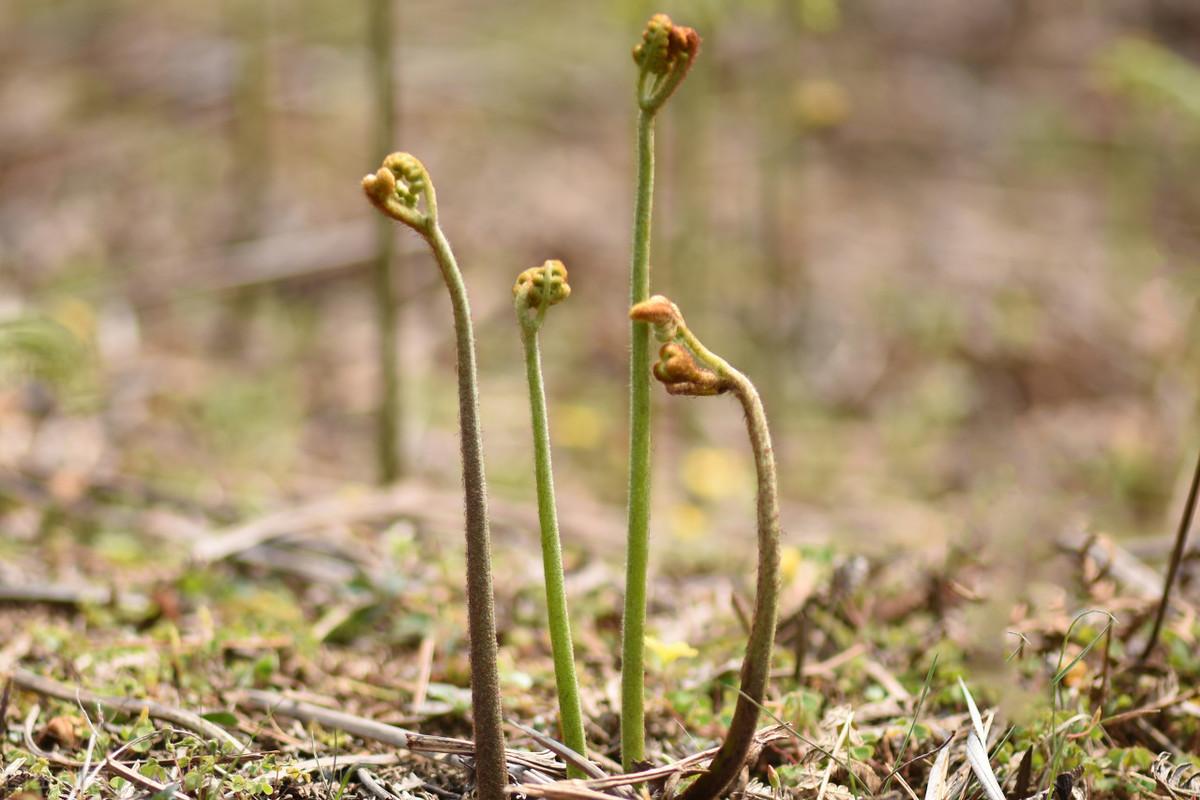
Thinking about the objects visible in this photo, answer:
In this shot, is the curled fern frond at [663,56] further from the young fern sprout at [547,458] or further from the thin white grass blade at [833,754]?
the thin white grass blade at [833,754]

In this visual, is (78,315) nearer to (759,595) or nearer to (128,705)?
(128,705)

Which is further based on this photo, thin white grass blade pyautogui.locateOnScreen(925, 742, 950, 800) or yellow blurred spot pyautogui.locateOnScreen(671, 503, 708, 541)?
yellow blurred spot pyautogui.locateOnScreen(671, 503, 708, 541)

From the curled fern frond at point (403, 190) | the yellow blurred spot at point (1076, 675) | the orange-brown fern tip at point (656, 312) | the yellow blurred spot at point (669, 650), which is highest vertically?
the curled fern frond at point (403, 190)

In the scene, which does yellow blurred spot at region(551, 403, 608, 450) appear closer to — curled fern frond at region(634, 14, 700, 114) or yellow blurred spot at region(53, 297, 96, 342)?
yellow blurred spot at region(53, 297, 96, 342)

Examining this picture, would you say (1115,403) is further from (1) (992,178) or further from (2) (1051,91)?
(2) (1051,91)

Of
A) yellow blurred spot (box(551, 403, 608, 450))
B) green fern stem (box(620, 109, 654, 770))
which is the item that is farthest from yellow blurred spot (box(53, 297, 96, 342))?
green fern stem (box(620, 109, 654, 770))

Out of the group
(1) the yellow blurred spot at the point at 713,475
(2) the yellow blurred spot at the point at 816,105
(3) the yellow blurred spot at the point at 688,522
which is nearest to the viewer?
(3) the yellow blurred spot at the point at 688,522

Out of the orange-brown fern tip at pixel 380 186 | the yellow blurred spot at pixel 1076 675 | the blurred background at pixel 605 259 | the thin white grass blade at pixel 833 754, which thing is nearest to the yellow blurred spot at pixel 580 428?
the blurred background at pixel 605 259
